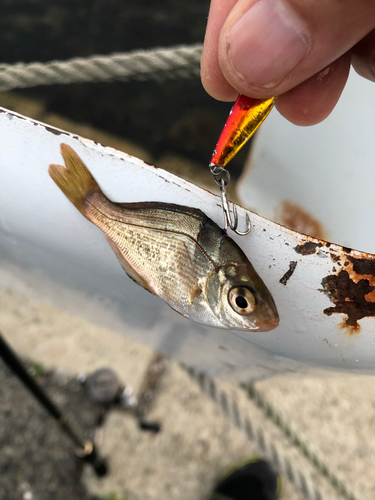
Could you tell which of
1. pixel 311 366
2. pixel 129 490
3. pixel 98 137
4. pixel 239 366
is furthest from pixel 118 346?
pixel 98 137

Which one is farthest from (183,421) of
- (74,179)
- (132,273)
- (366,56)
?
(366,56)

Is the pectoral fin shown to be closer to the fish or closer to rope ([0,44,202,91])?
the fish

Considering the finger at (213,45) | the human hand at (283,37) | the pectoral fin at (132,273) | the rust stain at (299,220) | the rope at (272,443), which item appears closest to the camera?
the human hand at (283,37)

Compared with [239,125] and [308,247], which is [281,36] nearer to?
[239,125]

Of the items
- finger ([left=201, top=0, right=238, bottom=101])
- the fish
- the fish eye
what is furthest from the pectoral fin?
finger ([left=201, top=0, right=238, bottom=101])

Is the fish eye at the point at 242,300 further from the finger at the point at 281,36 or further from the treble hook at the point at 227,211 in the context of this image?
the finger at the point at 281,36

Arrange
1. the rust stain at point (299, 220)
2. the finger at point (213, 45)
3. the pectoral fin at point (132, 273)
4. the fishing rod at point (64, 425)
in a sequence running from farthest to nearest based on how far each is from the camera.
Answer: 1. the rust stain at point (299, 220)
2. the fishing rod at point (64, 425)
3. the finger at point (213, 45)
4. the pectoral fin at point (132, 273)

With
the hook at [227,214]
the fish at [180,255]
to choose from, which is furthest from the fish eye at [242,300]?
the hook at [227,214]

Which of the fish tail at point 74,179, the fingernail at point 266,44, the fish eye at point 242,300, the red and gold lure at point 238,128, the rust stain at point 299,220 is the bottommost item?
the fish tail at point 74,179
